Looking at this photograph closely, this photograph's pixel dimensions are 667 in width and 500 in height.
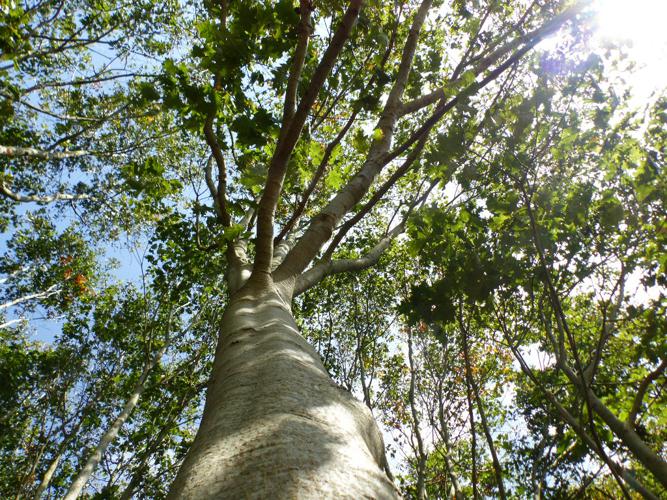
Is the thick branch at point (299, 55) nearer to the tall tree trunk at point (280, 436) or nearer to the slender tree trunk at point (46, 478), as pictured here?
the tall tree trunk at point (280, 436)

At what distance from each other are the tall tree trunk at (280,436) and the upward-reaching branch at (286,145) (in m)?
0.76

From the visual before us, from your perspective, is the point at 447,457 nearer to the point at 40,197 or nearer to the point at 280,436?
the point at 280,436

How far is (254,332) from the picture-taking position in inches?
58.0

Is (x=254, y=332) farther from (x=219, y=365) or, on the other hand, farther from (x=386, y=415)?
(x=386, y=415)

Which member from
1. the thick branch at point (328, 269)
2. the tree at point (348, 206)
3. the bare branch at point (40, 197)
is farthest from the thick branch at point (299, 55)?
the bare branch at point (40, 197)

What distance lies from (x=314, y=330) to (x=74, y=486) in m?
5.56

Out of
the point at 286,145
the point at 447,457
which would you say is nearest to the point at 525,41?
the point at 286,145

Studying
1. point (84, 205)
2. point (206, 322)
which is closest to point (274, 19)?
point (206, 322)

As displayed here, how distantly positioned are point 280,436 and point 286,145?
1.40 meters

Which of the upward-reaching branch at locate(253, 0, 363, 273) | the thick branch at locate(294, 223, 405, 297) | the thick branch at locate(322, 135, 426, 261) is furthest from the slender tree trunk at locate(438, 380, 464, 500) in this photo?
the upward-reaching branch at locate(253, 0, 363, 273)

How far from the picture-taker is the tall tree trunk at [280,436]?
0.59 m

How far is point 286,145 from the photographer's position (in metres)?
1.79

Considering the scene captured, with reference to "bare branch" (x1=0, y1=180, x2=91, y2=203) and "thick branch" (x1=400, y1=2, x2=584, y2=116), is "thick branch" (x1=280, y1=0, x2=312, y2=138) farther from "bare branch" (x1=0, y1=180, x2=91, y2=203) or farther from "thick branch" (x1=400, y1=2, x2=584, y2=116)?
"bare branch" (x1=0, y1=180, x2=91, y2=203)

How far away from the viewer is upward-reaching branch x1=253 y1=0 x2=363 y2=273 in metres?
1.50
